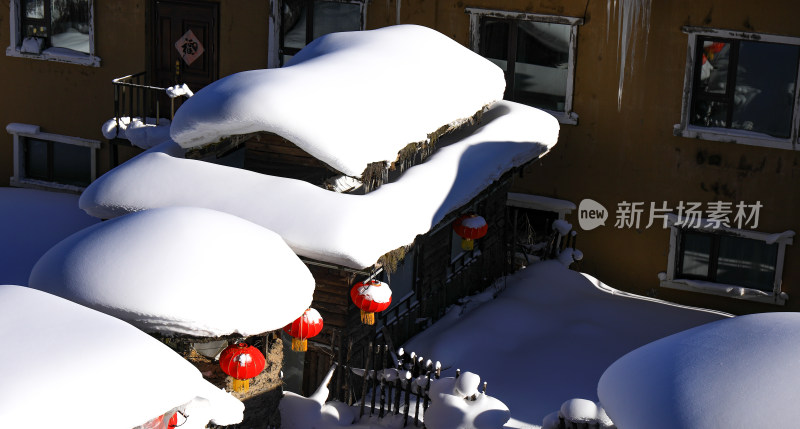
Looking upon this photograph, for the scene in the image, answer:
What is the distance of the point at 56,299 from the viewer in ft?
32.3

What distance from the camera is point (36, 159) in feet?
75.2

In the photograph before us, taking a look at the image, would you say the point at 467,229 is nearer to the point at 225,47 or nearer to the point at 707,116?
the point at 707,116

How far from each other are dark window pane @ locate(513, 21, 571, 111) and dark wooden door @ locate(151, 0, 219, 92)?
564 cm

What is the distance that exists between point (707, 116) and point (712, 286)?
2778mm

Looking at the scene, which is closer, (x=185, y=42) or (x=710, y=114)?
(x=710, y=114)

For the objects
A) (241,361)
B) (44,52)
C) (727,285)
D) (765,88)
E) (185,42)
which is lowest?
(727,285)

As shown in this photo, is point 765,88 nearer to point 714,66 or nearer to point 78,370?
point 714,66

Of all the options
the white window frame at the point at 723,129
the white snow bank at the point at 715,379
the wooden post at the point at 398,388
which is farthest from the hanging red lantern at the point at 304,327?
the white window frame at the point at 723,129

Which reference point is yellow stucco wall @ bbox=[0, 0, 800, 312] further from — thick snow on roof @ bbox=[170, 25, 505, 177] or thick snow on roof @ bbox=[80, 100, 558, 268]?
thick snow on roof @ bbox=[80, 100, 558, 268]

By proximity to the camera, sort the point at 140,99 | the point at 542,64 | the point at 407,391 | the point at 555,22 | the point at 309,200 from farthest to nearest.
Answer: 1. the point at 140,99
2. the point at 542,64
3. the point at 555,22
4. the point at 407,391
5. the point at 309,200

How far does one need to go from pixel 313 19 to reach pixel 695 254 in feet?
25.6

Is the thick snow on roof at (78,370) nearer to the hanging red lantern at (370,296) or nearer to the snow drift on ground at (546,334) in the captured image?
the hanging red lantern at (370,296)

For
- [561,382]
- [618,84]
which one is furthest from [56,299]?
[618,84]

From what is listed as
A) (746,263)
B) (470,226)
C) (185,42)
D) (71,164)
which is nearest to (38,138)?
(71,164)
